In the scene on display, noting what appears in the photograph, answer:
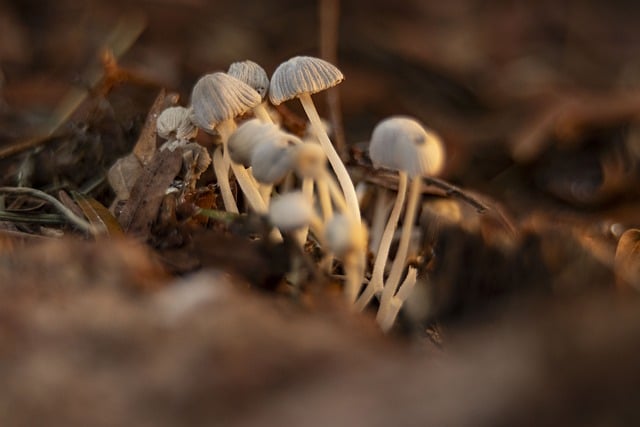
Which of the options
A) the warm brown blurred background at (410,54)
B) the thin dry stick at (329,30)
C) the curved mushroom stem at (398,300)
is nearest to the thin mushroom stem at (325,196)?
the curved mushroom stem at (398,300)

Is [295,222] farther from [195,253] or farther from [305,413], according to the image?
[305,413]

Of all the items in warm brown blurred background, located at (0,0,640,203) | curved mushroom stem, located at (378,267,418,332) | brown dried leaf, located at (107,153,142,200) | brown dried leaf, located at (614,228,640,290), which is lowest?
warm brown blurred background, located at (0,0,640,203)

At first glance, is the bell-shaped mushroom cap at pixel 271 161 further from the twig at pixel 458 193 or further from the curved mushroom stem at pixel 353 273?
the twig at pixel 458 193

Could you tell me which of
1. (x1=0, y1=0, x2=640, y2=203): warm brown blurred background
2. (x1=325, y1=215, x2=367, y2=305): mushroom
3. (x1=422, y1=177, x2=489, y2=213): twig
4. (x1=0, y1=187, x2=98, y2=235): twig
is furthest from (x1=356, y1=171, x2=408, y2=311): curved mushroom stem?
(x1=0, y1=0, x2=640, y2=203): warm brown blurred background

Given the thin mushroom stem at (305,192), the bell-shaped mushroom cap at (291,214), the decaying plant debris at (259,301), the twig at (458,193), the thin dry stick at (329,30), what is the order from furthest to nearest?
the thin dry stick at (329,30), the twig at (458,193), the thin mushroom stem at (305,192), the bell-shaped mushroom cap at (291,214), the decaying plant debris at (259,301)

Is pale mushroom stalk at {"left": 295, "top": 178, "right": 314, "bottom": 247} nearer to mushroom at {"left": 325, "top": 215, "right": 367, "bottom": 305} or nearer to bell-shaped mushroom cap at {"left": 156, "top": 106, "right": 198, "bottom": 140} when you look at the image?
mushroom at {"left": 325, "top": 215, "right": 367, "bottom": 305}

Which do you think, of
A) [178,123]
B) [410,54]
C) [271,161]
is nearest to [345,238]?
[271,161]

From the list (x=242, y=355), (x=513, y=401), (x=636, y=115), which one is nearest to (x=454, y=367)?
(x=513, y=401)
